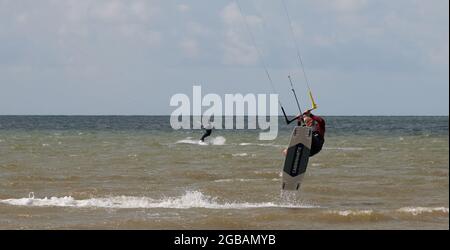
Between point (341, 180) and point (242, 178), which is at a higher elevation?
point (242, 178)

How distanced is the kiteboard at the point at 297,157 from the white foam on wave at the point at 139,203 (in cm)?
57

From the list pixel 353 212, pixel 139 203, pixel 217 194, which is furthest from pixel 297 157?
pixel 139 203

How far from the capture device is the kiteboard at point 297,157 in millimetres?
16984

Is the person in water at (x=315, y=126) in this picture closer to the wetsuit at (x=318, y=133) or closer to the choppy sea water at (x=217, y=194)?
the wetsuit at (x=318, y=133)

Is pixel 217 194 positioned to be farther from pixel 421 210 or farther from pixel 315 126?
pixel 421 210

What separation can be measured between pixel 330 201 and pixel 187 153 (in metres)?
19.9

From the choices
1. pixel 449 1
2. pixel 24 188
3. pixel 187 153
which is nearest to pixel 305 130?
pixel 449 1

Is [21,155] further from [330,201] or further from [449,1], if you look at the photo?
[449,1]

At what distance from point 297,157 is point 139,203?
153 inches

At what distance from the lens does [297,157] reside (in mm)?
17375

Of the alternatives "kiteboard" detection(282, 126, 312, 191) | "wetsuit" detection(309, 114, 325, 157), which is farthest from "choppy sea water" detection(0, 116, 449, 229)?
"wetsuit" detection(309, 114, 325, 157)

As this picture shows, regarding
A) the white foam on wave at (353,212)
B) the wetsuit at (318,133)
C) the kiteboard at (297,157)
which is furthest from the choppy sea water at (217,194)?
the wetsuit at (318,133)
